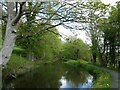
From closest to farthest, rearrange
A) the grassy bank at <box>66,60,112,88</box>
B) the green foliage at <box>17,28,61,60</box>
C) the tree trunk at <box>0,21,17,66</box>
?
1. the tree trunk at <box>0,21,17,66</box>
2. the grassy bank at <box>66,60,112,88</box>
3. the green foliage at <box>17,28,61,60</box>

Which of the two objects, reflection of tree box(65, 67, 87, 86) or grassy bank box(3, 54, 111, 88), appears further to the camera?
reflection of tree box(65, 67, 87, 86)

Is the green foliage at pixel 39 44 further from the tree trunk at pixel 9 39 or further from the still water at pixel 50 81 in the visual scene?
the tree trunk at pixel 9 39

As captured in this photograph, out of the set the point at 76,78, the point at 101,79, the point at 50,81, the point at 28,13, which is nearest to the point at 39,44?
the point at 76,78

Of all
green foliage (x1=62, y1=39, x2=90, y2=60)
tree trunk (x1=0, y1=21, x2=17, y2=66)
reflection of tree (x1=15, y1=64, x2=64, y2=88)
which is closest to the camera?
tree trunk (x1=0, y1=21, x2=17, y2=66)

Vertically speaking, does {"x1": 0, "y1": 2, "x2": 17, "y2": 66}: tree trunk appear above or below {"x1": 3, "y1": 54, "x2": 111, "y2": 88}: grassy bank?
above

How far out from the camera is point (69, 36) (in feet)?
25.3

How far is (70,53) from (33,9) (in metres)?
78.3

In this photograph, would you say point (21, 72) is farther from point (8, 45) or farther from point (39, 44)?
point (8, 45)

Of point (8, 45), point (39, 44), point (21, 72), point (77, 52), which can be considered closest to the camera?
point (8, 45)

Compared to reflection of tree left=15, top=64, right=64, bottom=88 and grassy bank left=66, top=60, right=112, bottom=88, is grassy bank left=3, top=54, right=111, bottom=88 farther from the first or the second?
reflection of tree left=15, top=64, right=64, bottom=88

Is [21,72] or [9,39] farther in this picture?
[21,72]

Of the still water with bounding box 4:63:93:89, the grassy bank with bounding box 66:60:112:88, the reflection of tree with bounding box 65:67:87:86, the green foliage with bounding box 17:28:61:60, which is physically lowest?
the reflection of tree with bounding box 65:67:87:86

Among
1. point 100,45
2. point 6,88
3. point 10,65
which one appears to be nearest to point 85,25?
point 6,88

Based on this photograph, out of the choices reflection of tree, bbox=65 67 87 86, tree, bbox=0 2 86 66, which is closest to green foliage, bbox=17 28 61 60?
reflection of tree, bbox=65 67 87 86
